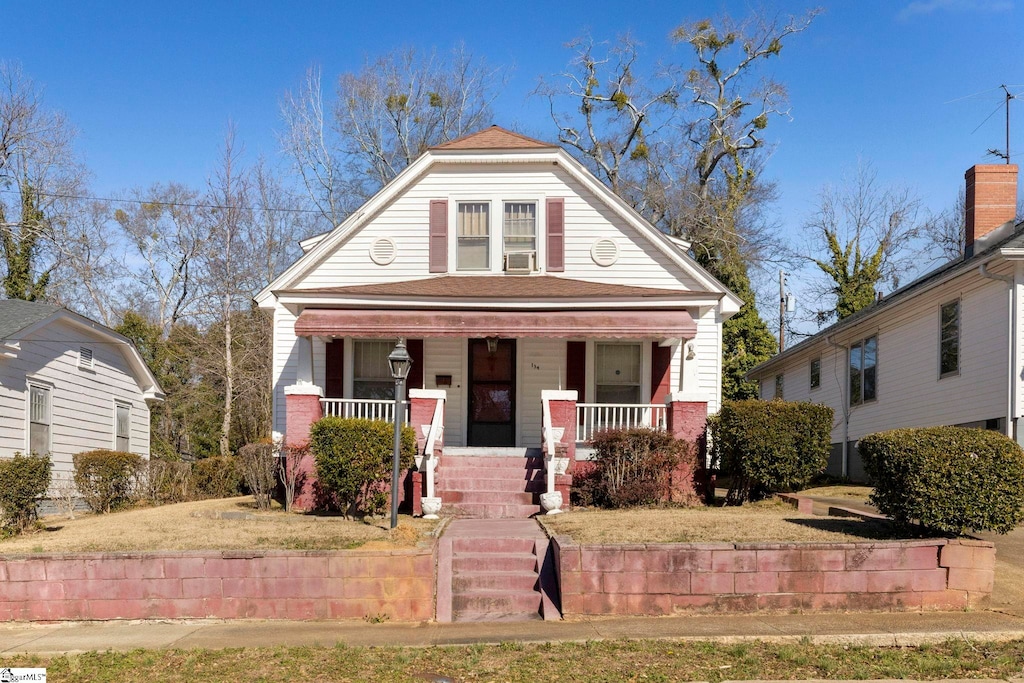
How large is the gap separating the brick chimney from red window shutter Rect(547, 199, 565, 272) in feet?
28.3

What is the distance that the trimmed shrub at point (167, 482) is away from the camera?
17938 millimetres

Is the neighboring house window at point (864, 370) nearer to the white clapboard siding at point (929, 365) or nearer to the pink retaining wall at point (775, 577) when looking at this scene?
the white clapboard siding at point (929, 365)

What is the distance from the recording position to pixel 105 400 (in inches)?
837

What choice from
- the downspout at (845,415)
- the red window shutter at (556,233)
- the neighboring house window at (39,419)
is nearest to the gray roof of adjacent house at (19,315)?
the neighboring house window at (39,419)

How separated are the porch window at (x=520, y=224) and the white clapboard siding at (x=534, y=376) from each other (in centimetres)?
193

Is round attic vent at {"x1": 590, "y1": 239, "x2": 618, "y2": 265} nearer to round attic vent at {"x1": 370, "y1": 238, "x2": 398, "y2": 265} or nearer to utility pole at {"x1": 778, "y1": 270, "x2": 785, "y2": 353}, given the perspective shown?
round attic vent at {"x1": 370, "y1": 238, "x2": 398, "y2": 265}

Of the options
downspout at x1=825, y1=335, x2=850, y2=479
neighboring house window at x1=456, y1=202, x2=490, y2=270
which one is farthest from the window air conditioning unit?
downspout at x1=825, y1=335, x2=850, y2=479

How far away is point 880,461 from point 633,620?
3458mm

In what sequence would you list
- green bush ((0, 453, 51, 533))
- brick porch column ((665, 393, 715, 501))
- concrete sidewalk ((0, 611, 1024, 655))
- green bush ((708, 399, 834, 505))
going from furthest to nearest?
brick porch column ((665, 393, 715, 501))
green bush ((708, 399, 834, 505))
green bush ((0, 453, 51, 533))
concrete sidewalk ((0, 611, 1024, 655))

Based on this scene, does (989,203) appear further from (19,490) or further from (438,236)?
(19,490)

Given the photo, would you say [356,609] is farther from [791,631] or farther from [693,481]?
[693,481]

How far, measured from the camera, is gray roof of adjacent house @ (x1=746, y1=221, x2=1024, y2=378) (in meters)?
15.4

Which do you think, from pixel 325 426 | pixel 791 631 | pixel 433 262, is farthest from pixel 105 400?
pixel 791 631

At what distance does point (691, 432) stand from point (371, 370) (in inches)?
251
